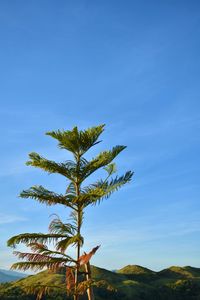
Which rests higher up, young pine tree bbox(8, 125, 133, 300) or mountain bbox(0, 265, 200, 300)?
mountain bbox(0, 265, 200, 300)

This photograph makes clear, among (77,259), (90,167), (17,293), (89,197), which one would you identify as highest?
(17,293)

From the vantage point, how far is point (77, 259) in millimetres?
12016

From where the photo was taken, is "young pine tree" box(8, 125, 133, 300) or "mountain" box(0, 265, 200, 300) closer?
"young pine tree" box(8, 125, 133, 300)

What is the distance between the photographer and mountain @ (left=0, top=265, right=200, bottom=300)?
9281 cm

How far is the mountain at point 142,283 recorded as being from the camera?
92812mm

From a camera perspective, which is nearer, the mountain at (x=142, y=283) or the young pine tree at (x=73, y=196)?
the young pine tree at (x=73, y=196)

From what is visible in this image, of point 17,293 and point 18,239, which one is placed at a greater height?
point 17,293

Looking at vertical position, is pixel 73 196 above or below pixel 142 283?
below

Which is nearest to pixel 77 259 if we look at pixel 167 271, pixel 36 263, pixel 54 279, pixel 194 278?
pixel 36 263

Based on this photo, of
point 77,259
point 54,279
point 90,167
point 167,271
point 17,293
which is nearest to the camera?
point 77,259

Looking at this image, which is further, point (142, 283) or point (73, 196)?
point (142, 283)

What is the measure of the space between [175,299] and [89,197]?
298 ft

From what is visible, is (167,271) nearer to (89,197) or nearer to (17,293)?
(17,293)

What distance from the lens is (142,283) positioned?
104 metres
